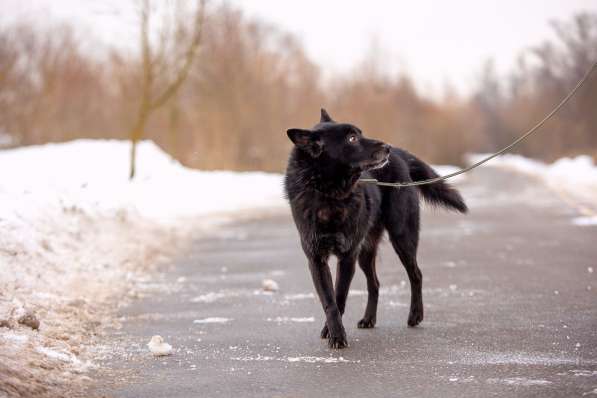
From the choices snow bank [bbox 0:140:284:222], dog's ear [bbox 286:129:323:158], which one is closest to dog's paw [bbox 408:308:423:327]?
dog's ear [bbox 286:129:323:158]

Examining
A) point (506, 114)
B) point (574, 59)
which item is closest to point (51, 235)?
point (574, 59)

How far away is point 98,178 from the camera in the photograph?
2031 cm

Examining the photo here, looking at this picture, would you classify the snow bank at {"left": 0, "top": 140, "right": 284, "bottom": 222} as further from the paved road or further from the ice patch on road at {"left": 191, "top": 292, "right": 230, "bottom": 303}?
the paved road

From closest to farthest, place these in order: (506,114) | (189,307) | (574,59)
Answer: (189,307)
(574,59)
(506,114)

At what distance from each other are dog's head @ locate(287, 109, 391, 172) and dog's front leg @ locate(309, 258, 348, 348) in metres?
0.76

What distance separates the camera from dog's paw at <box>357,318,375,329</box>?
236 inches

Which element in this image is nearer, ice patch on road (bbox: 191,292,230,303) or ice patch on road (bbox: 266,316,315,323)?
ice patch on road (bbox: 266,316,315,323)

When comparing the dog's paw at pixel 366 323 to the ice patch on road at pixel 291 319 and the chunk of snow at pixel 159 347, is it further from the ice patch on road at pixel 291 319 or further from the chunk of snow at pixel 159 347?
the chunk of snow at pixel 159 347

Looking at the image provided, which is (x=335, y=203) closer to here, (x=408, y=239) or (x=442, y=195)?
(x=408, y=239)

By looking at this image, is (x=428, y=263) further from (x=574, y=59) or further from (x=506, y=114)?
(x=506, y=114)

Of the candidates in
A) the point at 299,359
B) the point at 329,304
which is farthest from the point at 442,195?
the point at 299,359

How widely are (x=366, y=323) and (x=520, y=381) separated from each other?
193 cm

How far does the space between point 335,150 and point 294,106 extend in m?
34.6

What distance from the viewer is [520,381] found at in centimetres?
418
